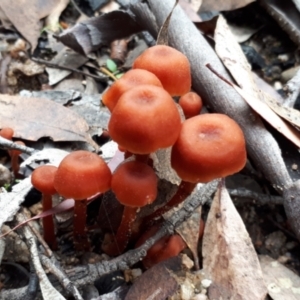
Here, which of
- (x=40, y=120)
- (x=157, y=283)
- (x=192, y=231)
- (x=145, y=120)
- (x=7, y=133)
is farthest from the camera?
(x=40, y=120)

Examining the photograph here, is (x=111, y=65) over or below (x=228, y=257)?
below

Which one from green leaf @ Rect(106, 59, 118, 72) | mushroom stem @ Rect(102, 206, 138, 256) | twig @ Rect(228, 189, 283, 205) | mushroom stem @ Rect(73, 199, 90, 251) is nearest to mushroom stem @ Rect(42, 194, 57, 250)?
mushroom stem @ Rect(73, 199, 90, 251)

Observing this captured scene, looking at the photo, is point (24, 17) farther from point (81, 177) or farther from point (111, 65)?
point (81, 177)

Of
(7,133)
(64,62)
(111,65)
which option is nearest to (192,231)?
(7,133)

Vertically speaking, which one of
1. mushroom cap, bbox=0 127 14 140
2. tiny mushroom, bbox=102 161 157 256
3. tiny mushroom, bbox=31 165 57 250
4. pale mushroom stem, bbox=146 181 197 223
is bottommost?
mushroom cap, bbox=0 127 14 140

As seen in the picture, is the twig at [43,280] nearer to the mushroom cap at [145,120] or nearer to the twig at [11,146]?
the twig at [11,146]

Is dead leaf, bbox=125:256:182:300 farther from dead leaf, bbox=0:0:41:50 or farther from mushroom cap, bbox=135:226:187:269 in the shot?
dead leaf, bbox=0:0:41:50

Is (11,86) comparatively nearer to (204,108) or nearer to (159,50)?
(204,108)

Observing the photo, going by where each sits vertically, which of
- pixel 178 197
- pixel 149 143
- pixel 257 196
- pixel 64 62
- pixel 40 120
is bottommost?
pixel 64 62
